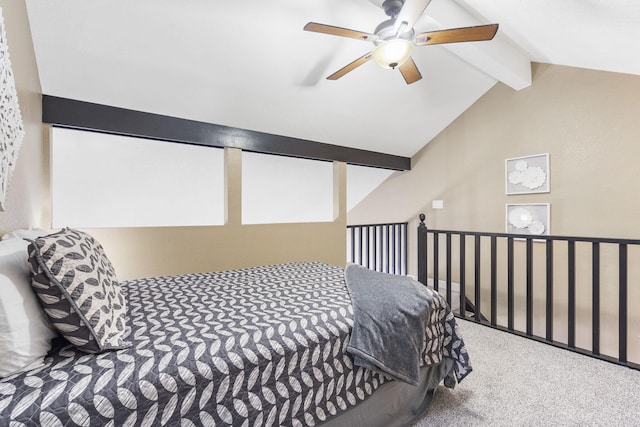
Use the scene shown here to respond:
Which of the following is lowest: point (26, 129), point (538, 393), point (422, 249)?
point (538, 393)

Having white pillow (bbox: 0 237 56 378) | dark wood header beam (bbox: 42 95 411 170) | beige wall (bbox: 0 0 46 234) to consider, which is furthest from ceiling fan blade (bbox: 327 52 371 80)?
white pillow (bbox: 0 237 56 378)

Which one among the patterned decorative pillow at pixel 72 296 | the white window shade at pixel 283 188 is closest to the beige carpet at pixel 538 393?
the patterned decorative pillow at pixel 72 296

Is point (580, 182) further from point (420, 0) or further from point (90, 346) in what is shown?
point (90, 346)

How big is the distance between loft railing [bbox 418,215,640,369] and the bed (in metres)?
1.34

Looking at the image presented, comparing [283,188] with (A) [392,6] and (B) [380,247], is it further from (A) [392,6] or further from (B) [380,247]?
(A) [392,6]

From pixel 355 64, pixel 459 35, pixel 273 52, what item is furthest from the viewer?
pixel 273 52

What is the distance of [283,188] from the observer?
4652 millimetres

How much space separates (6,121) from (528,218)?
4443 mm

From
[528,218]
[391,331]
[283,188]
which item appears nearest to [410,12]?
[391,331]

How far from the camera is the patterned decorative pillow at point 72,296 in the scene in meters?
0.90

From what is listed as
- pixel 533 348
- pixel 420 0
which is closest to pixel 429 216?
pixel 533 348

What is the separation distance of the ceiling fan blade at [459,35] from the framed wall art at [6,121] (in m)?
2.10

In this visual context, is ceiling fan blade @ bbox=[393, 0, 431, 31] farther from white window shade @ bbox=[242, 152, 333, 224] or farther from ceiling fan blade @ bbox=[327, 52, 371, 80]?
white window shade @ bbox=[242, 152, 333, 224]

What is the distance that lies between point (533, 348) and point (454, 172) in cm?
254
